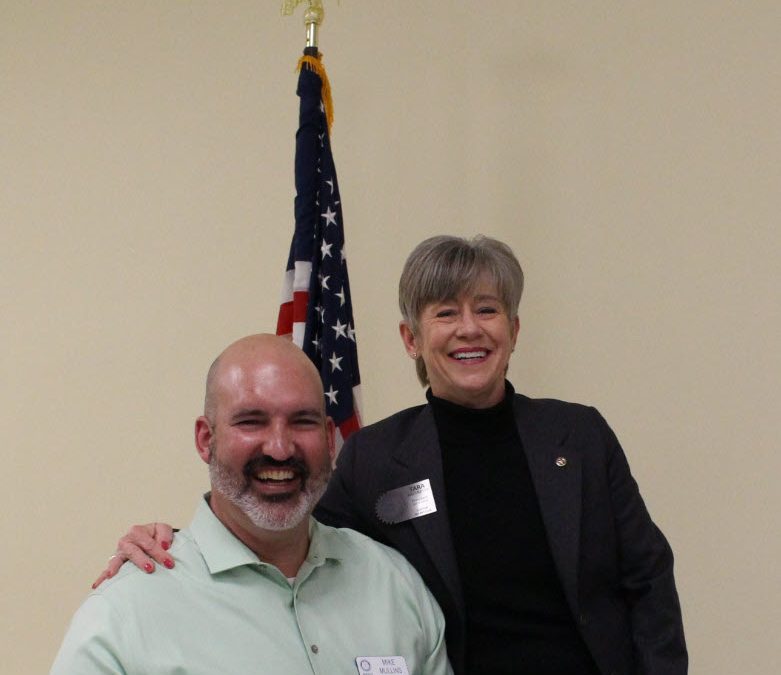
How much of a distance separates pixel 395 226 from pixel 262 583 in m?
2.11

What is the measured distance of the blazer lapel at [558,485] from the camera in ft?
7.20

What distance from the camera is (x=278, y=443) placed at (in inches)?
79.7

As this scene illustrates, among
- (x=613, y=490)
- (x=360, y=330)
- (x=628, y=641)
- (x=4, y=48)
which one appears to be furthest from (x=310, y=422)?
(x=4, y=48)

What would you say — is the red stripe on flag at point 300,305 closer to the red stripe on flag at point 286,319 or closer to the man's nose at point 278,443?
the red stripe on flag at point 286,319

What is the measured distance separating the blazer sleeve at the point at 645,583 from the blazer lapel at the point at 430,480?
0.42 m

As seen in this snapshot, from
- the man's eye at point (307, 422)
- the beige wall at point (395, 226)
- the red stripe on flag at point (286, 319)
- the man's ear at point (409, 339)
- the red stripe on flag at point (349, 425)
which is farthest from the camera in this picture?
the beige wall at point (395, 226)

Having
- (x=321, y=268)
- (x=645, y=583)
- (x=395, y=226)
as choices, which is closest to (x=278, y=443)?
(x=645, y=583)

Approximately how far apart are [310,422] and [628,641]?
93 centimetres

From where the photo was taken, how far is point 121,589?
6.26 ft

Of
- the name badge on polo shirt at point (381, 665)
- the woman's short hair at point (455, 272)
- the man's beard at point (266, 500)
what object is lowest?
the name badge on polo shirt at point (381, 665)

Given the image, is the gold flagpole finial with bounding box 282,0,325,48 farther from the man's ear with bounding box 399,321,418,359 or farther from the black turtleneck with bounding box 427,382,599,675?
the black turtleneck with bounding box 427,382,599,675

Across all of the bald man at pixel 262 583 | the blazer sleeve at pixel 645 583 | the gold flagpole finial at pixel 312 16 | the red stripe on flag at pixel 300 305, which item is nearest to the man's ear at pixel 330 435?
the bald man at pixel 262 583

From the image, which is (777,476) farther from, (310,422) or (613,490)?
(310,422)

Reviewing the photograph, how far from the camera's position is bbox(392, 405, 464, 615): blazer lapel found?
7.31 feet
